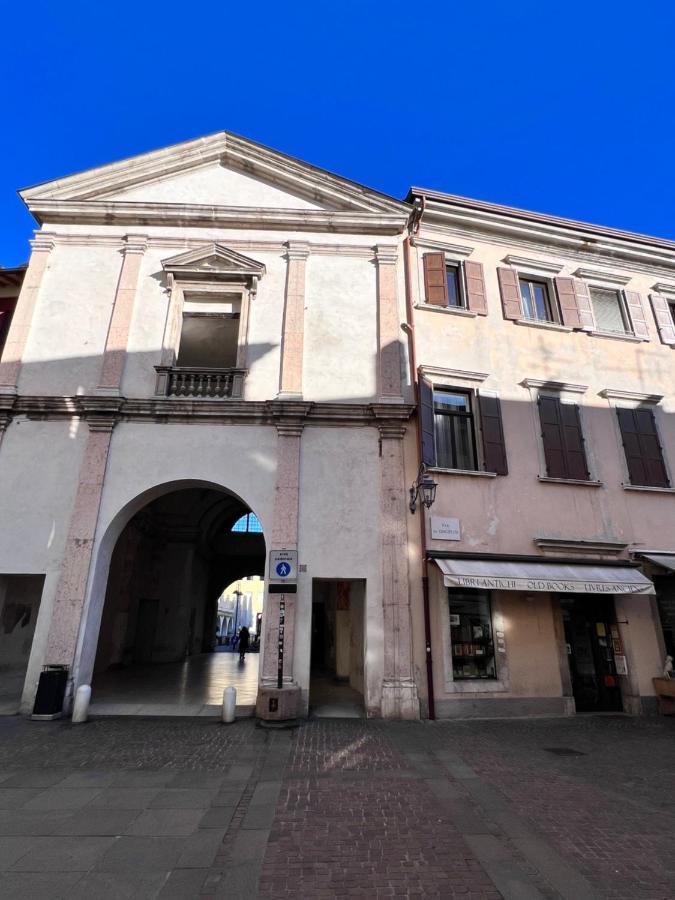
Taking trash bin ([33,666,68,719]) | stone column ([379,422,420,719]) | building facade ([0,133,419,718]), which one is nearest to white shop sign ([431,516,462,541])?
stone column ([379,422,420,719])

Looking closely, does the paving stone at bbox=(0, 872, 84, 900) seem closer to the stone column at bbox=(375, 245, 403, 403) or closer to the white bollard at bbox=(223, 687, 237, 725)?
the white bollard at bbox=(223, 687, 237, 725)

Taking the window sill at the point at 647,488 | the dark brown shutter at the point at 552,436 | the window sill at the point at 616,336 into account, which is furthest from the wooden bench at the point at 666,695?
the window sill at the point at 616,336

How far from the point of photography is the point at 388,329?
11117mm

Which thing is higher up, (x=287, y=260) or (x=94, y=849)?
(x=287, y=260)

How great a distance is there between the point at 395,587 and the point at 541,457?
4.68 m

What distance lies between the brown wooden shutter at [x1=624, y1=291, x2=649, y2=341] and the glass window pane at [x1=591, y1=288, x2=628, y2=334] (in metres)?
0.22

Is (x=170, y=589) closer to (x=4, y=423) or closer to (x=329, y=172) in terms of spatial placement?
(x=4, y=423)

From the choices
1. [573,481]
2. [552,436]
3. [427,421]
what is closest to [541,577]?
[573,481]

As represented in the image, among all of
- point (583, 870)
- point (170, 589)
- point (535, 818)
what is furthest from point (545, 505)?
point (170, 589)

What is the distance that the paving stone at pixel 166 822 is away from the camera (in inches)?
161

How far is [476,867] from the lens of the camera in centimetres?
366

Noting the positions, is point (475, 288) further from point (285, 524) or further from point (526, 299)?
point (285, 524)

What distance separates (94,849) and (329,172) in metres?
13.6

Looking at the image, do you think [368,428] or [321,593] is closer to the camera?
[368,428]
